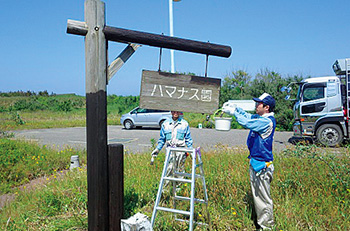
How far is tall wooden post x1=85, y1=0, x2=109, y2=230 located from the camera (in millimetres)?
2848

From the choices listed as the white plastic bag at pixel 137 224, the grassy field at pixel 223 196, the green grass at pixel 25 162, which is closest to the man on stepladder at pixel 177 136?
the grassy field at pixel 223 196

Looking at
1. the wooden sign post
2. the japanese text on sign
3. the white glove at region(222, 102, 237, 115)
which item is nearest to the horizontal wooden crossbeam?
the wooden sign post

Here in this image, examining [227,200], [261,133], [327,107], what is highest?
[327,107]

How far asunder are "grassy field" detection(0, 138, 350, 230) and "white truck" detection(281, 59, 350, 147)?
16.6ft

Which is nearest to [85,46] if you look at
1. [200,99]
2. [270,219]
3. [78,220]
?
[200,99]

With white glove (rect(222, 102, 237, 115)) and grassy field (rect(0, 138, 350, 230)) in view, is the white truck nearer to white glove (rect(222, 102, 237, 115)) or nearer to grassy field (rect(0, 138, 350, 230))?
grassy field (rect(0, 138, 350, 230))

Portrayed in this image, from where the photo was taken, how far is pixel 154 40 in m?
3.04

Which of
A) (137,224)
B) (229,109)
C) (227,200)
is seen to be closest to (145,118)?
(227,200)

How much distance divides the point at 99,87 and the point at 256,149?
1879 millimetres

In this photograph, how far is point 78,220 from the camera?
11.1ft

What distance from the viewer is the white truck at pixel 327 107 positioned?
31.3 feet

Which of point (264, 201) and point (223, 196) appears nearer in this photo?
point (264, 201)

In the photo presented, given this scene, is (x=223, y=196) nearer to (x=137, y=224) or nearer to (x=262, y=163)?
(x=262, y=163)

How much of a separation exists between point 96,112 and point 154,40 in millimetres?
995
